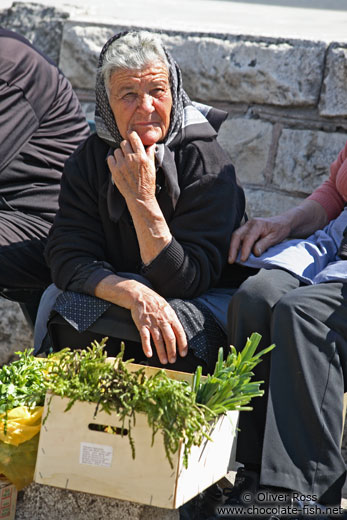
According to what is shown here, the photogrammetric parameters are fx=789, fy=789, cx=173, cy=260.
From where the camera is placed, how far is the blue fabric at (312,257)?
2682 millimetres

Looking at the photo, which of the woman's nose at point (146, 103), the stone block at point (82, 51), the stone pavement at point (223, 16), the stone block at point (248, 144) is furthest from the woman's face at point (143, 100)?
the stone block at point (82, 51)

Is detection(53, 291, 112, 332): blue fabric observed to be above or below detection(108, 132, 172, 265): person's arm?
below

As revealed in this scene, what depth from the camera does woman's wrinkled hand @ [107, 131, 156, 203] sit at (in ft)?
9.18

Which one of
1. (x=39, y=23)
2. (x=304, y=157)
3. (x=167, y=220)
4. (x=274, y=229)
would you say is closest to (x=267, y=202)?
(x=304, y=157)

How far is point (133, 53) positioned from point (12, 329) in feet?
5.90

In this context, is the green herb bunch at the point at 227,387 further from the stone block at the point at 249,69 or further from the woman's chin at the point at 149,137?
the stone block at the point at 249,69

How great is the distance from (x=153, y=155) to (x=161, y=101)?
20 cm

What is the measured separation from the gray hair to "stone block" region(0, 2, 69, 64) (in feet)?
4.40

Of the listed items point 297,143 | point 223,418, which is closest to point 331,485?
point 223,418

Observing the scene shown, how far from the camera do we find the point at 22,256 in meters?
3.29

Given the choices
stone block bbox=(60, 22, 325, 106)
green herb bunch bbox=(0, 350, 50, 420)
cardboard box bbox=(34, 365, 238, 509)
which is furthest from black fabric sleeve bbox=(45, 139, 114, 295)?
stone block bbox=(60, 22, 325, 106)

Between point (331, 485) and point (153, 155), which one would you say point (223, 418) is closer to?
point (331, 485)

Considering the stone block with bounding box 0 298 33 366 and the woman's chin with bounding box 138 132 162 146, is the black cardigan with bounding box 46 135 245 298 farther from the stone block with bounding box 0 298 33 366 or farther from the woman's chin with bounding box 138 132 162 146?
the stone block with bounding box 0 298 33 366

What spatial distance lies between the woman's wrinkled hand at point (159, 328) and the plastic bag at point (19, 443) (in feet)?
1.59
